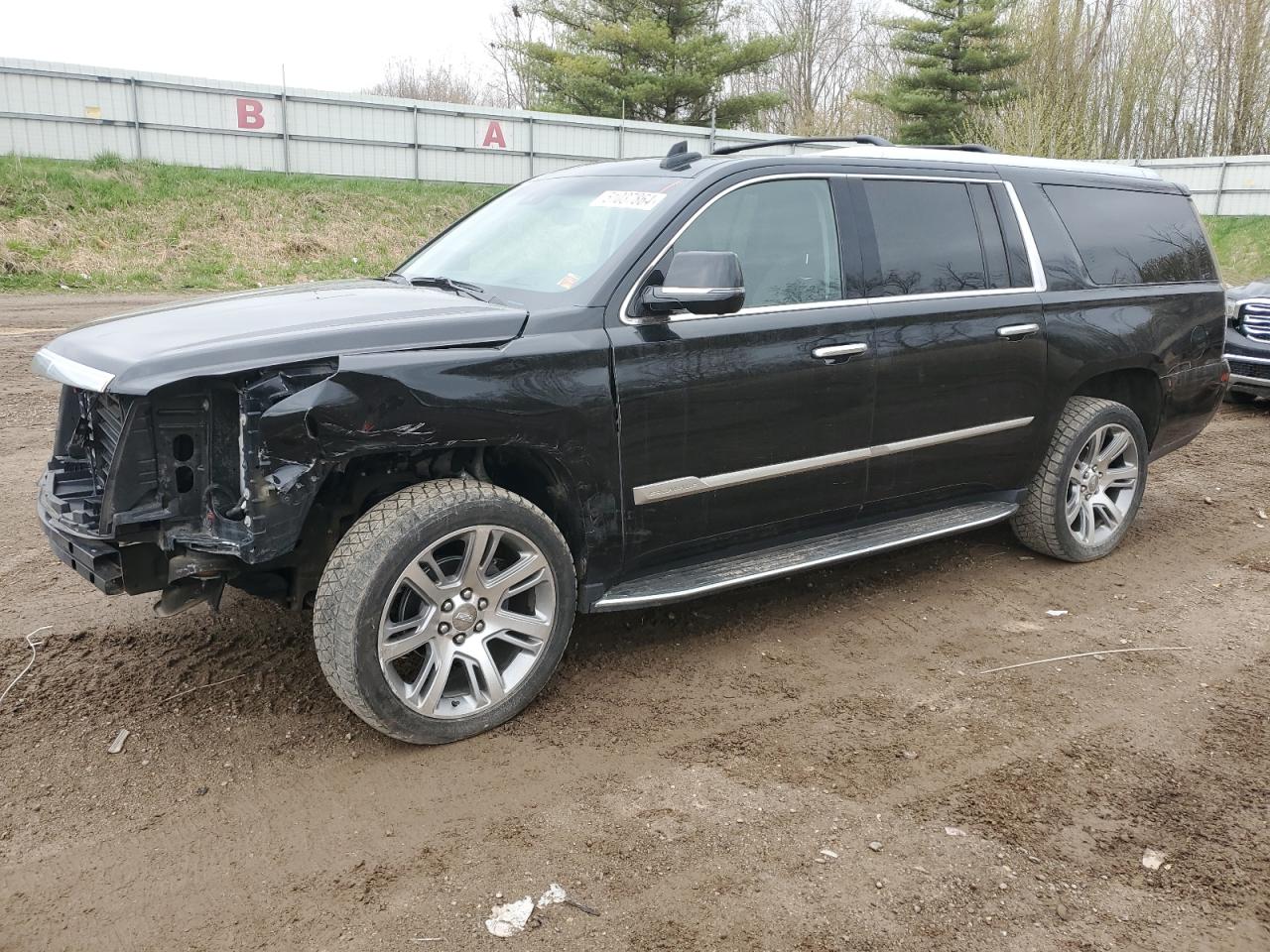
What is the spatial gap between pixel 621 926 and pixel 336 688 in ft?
4.17

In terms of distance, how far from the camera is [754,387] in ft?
13.0

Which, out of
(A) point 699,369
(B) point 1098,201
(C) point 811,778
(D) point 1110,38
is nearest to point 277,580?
(A) point 699,369

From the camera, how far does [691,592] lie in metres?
3.85

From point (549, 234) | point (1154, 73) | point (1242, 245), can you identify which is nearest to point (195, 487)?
point (549, 234)

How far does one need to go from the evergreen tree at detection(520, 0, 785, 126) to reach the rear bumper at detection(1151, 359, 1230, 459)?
26839 millimetres

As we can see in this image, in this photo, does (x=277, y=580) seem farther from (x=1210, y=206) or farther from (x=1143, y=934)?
(x=1210, y=206)

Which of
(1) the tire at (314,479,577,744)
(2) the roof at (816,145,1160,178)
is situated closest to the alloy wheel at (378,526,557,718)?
(1) the tire at (314,479,577,744)

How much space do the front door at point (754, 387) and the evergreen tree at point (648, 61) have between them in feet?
92.0

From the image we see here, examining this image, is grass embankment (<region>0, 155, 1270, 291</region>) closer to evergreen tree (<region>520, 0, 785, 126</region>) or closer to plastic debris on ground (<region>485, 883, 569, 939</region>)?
evergreen tree (<region>520, 0, 785, 126</region>)

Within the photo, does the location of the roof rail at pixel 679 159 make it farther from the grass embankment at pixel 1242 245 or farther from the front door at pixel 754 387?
the grass embankment at pixel 1242 245

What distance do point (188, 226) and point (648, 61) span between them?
56.1 ft

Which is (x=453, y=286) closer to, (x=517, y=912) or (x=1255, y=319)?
(x=517, y=912)

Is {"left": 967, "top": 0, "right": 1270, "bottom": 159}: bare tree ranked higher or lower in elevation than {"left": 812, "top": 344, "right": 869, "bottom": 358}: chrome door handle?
higher

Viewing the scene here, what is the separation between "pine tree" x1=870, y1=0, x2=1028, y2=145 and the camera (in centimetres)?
3300
